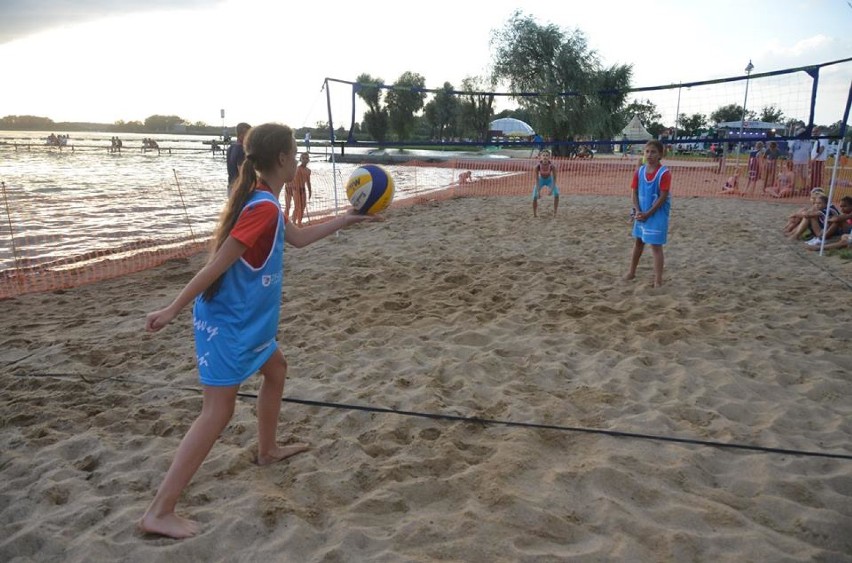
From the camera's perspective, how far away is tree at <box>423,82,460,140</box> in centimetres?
4216

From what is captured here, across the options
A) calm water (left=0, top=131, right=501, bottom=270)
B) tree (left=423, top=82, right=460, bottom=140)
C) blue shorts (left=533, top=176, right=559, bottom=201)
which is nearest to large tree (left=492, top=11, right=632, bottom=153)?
tree (left=423, top=82, right=460, bottom=140)

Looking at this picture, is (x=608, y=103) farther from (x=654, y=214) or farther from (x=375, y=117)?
(x=375, y=117)

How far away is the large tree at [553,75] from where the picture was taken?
30216mm

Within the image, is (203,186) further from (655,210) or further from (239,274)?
(239,274)

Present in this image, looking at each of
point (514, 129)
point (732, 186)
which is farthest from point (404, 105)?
point (732, 186)

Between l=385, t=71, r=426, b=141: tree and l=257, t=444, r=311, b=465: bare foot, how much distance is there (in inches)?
1983

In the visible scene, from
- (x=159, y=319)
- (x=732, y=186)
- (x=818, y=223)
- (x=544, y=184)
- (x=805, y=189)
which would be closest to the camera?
(x=159, y=319)

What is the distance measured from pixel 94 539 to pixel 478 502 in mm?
1516

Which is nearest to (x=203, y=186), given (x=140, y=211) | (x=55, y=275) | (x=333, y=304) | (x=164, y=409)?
(x=140, y=211)

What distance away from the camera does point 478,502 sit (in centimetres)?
238

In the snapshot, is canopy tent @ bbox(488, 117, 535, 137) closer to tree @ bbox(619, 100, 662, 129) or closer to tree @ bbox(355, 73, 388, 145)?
tree @ bbox(619, 100, 662, 129)

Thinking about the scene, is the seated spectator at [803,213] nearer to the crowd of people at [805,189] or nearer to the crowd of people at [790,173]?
the crowd of people at [805,189]

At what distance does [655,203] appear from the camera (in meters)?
5.74

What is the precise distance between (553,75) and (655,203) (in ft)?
89.7
